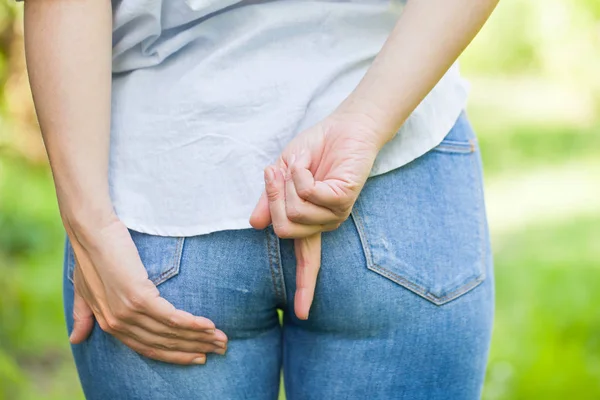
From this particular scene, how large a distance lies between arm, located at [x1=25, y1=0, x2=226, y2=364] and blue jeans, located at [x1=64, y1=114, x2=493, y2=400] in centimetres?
A: 3

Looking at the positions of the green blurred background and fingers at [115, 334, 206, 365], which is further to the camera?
the green blurred background

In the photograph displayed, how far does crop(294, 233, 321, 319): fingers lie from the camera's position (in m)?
0.91

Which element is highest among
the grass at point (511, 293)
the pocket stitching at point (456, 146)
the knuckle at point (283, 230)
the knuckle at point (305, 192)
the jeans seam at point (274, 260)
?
the pocket stitching at point (456, 146)

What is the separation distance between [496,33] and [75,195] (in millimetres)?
6827

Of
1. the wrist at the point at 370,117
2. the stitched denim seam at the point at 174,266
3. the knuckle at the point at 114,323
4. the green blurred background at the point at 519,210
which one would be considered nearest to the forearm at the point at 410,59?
the wrist at the point at 370,117

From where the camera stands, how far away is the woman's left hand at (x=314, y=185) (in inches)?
34.3

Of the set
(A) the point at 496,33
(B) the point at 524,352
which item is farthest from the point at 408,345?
(A) the point at 496,33

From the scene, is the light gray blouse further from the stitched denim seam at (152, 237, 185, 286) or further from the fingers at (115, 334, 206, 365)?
the fingers at (115, 334, 206, 365)

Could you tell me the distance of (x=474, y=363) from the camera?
1.04 metres

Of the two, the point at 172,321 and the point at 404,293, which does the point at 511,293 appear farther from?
the point at 172,321

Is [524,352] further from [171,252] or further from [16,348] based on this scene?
[171,252]

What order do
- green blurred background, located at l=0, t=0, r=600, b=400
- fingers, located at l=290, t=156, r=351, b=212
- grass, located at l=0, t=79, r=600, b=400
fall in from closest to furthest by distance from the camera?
fingers, located at l=290, t=156, r=351, b=212
grass, located at l=0, t=79, r=600, b=400
green blurred background, located at l=0, t=0, r=600, b=400

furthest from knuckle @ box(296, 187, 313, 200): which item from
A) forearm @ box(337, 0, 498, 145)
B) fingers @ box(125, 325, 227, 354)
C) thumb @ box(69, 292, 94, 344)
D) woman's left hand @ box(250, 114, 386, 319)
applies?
thumb @ box(69, 292, 94, 344)

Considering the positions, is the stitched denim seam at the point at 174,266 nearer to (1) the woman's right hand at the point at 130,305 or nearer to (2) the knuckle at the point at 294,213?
(1) the woman's right hand at the point at 130,305
